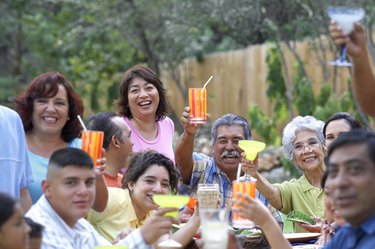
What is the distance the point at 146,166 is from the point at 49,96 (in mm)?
787

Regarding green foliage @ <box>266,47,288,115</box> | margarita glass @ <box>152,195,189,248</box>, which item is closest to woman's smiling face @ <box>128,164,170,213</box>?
margarita glass @ <box>152,195,189,248</box>

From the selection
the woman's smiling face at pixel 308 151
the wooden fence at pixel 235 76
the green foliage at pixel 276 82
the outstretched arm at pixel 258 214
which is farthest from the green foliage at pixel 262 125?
the outstretched arm at pixel 258 214

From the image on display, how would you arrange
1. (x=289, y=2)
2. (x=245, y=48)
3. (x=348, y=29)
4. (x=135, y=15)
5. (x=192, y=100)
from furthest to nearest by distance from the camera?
(x=245, y=48) < (x=135, y=15) < (x=289, y=2) < (x=192, y=100) < (x=348, y=29)

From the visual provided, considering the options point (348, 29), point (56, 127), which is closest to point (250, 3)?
point (56, 127)

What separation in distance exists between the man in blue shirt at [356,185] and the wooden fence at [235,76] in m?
13.5

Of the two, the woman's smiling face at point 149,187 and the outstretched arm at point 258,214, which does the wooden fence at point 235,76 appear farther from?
the outstretched arm at point 258,214

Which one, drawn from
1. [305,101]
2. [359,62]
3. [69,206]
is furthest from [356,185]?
[305,101]

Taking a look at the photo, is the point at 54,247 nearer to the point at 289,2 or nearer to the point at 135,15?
the point at 289,2

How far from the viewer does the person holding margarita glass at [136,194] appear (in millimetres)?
5059

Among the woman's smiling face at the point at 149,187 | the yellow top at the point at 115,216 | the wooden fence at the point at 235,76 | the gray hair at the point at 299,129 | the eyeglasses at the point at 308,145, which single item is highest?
the wooden fence at the point at 235,76

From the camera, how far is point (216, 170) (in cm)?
638

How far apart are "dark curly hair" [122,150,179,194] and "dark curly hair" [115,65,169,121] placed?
1479 mm

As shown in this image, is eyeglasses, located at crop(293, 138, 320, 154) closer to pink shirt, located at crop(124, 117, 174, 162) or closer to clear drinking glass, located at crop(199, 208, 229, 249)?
pink shirt, located at crop(124, 117, 174, 162)

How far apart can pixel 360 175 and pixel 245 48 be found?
55.6 feet
